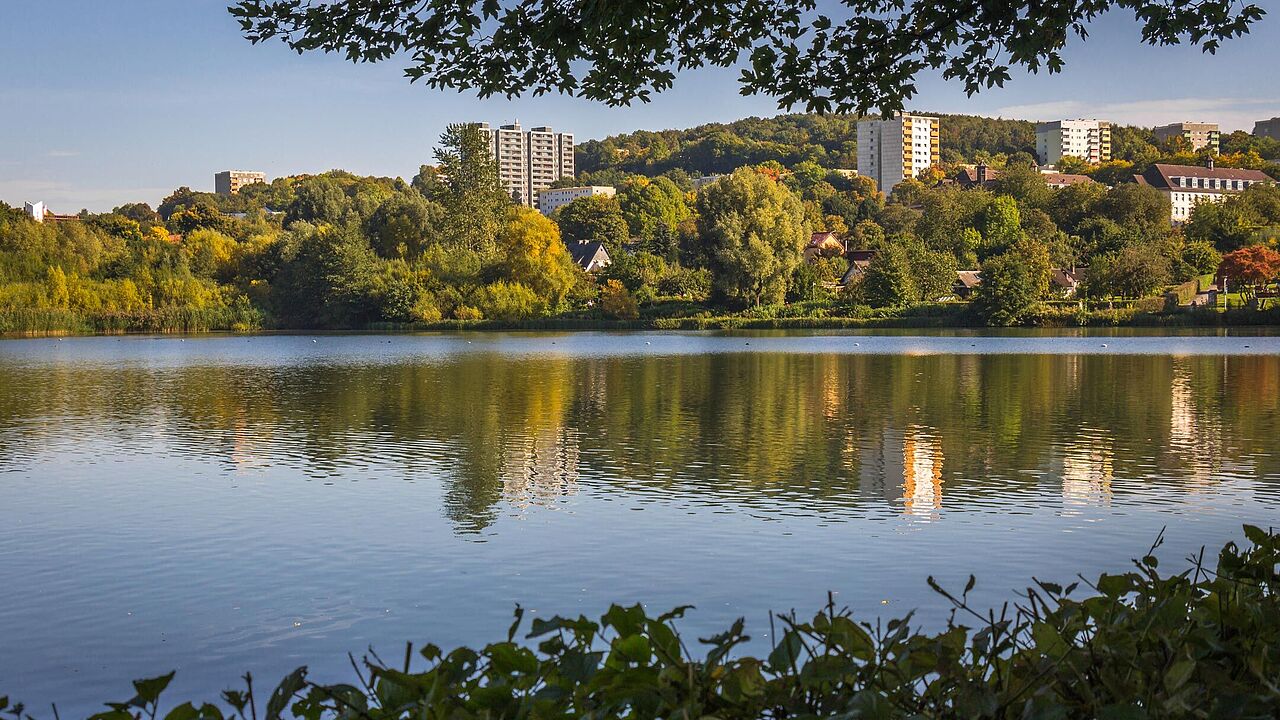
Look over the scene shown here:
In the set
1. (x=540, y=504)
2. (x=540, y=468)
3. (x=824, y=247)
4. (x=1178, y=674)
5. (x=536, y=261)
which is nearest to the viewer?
(x=1178, y=674)

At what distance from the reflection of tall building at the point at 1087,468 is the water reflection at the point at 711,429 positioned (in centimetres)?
4

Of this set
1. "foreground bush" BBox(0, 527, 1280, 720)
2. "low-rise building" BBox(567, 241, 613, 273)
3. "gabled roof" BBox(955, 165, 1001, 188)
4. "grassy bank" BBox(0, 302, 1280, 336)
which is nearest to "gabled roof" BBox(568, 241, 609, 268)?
"low-rise building" BBox(567, 241, 613, 273)

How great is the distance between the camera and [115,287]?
6988cm

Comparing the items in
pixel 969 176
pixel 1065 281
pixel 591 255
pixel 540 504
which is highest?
pixel 969 176

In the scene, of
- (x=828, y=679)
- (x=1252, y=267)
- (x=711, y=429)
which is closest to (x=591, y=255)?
(x=1252, y=267)

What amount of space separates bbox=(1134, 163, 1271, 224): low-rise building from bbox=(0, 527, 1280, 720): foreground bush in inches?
5360

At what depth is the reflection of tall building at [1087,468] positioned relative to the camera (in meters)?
11.3

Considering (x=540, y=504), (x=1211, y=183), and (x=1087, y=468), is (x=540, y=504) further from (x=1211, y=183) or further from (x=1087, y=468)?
(x=1211, y=183)

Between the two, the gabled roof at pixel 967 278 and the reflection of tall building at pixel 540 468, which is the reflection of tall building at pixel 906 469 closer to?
the reflection of tall building at pixel 540 468

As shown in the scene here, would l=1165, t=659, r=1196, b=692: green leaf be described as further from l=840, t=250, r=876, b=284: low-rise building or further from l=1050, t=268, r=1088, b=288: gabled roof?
l=840, t=250, r=876, b=284: low-rise building

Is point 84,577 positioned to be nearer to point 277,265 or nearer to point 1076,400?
point 1076,400

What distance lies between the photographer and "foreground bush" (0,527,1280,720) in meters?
1.87

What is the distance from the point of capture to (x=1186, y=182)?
131125 millimetres

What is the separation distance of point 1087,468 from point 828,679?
12.1m
